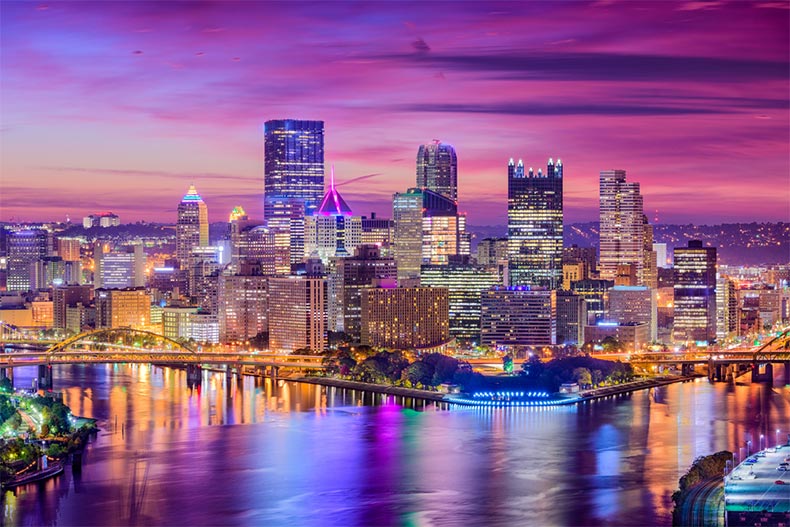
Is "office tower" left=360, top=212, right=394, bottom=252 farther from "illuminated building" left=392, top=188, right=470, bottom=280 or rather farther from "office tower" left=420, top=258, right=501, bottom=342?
"office tower" left=420, top=258, right=501, bottom=342

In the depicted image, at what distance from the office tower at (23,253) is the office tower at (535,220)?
1661 centimetres

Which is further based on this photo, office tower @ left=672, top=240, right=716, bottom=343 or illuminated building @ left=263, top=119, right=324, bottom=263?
illuminated building @ left=263, top=119, right=324, bottom=263

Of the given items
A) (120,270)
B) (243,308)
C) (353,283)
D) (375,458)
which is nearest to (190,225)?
(120,270)

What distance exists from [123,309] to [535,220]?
1073cm

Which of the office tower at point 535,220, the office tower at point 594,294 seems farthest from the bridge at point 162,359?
the office tower at point 535,220

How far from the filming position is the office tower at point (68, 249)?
54688 millimetres

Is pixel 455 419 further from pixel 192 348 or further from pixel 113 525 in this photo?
pixel 192 348

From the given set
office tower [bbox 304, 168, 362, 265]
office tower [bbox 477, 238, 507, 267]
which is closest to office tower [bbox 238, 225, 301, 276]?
office tower [bbox 304, 168, 362, 265]

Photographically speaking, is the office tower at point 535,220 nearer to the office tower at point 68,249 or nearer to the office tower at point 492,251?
the office tower at point 492,251

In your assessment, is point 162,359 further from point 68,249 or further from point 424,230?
point 68,249

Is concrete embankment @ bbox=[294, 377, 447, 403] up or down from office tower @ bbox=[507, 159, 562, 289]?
A: down

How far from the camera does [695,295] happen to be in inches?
1454

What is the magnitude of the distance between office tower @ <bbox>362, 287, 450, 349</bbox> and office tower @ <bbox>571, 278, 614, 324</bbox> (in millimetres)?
5637

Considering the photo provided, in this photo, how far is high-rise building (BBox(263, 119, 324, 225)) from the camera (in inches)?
1970
